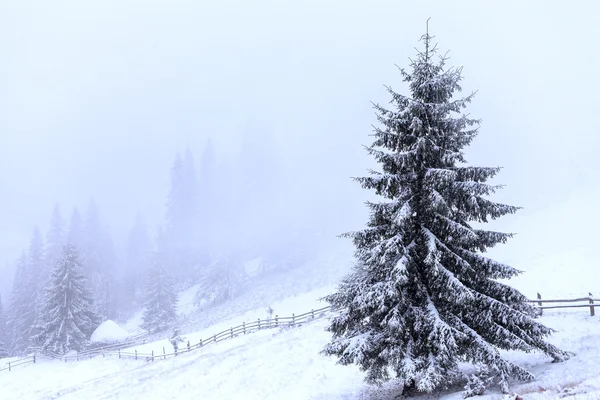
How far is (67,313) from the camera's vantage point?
46.0 m

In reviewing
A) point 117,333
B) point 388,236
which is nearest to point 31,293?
point 117,333

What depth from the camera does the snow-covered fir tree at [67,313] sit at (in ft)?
147

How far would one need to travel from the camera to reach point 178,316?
212 feet

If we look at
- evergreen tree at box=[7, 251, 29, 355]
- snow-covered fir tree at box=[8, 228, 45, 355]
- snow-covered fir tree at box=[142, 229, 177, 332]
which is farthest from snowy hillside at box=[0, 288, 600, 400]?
evergreen tree at box=[7, 251, 29, 355]

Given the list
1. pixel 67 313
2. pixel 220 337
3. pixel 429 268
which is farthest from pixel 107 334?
pixel 429 268

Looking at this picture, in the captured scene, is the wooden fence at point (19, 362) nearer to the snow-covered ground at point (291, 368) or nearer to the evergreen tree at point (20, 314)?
the snow-covered ground at point (291, 368)

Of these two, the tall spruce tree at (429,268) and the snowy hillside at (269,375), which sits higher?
the tall spruce tree at (429,268)

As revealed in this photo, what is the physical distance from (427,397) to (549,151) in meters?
112

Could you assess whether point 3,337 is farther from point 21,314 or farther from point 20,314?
point 20,314

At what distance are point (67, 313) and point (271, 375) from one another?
33321 mm

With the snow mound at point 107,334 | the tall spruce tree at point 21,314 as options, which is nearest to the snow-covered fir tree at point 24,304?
the tall spruce tree at point 21,314

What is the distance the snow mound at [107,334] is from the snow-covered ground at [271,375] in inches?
277

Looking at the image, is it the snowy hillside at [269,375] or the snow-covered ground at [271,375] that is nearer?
the snow-covered ground at [271,375]

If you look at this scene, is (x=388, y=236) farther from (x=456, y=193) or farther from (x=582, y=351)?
(x=582, y=351)
